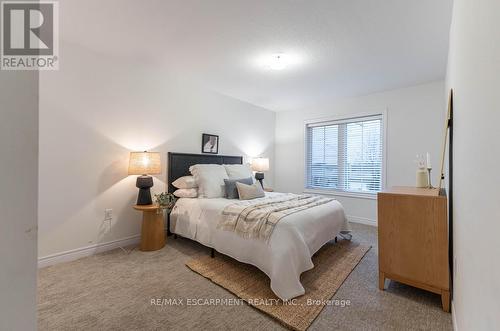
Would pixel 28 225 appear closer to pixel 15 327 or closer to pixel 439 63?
pixel 15 327

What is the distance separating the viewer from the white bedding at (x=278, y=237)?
1884 millimetres

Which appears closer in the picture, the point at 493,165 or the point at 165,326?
the point at 493,165

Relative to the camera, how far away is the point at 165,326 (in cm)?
157

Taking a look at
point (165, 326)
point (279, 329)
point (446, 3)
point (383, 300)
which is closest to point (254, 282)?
point (279, 329)

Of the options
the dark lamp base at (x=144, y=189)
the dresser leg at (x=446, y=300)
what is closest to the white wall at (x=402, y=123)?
the dresser leg at (x=446, y=300)

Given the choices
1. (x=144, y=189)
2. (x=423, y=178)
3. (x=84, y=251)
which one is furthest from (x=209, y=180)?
(x=423, y=178)

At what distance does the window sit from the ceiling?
1.02 meters

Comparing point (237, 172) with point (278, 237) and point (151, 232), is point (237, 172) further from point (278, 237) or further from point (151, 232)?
point (278, 237)

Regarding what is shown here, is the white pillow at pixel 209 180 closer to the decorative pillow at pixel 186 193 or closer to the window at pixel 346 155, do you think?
the decorative pillow at pixel 186 193

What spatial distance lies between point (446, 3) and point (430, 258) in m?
2.06

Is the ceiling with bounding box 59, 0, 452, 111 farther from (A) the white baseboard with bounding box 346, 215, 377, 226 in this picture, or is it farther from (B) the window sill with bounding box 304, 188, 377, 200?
(A) the white baseboard with bounding box 346, 215, 377, 226

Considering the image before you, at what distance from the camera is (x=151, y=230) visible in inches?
112

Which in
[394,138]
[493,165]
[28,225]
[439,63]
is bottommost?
[28,225]

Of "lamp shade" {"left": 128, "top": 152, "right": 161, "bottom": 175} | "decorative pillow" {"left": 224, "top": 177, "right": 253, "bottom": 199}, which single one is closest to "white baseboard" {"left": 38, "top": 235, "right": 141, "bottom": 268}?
"lamp shade" {"left": 128, "top": 152, "right": 161, "bottom": 175}
